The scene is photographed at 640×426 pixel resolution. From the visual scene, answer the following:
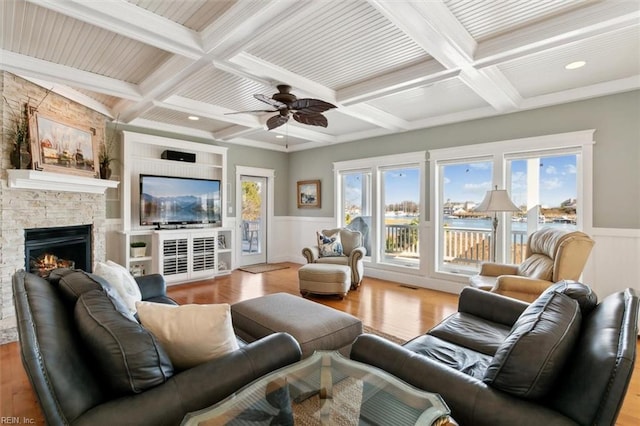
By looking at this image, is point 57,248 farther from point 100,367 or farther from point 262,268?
point 100,367

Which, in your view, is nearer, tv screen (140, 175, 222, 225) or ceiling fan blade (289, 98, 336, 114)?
ceiling fan blade (289, 98, 336, 114)

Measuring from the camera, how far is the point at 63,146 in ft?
11.6

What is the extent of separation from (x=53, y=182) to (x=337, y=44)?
3242 mm

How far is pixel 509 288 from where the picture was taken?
9.08 feet

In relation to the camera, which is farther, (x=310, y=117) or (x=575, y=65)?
(x=310, y=117)

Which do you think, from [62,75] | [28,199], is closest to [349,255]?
[28,199]

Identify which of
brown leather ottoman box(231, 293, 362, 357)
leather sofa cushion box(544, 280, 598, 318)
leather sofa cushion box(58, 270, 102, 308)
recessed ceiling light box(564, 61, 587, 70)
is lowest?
brown leather ottoman box(231, 293, 362, 357)

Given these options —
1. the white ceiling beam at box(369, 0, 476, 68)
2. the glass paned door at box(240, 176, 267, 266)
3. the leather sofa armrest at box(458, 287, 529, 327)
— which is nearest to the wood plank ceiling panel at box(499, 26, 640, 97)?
the white ceiling beam at box(369, 0, 476, 68)

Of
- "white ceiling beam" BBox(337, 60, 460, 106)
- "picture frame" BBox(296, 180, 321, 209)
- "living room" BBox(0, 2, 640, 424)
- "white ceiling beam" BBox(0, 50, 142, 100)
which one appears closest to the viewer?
"living room" BBox(0, 2, 640, 424)

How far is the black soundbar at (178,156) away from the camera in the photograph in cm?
522

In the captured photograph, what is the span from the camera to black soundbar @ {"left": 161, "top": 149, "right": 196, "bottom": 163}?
5.22m

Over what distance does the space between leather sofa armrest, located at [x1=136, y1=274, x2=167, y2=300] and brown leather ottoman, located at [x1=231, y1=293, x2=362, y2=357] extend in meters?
0.81

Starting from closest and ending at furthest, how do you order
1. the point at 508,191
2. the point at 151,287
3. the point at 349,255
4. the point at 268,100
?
the point at 151,287 < the point at 268,100 < the point at 508,191 < the point at 349,255

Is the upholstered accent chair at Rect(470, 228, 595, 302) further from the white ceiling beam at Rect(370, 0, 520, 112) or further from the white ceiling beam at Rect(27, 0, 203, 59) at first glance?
the white ceiling beam at Rect(27, 0, 203, 59)
